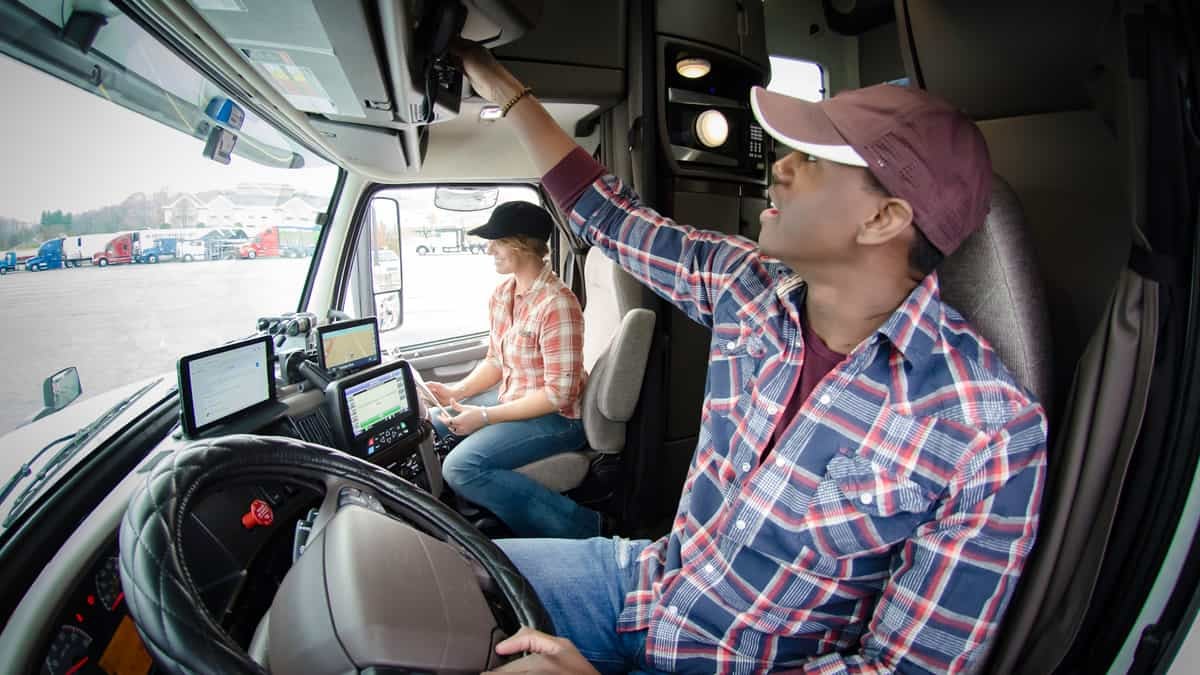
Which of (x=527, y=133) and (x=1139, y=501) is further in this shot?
(x=527, y=133)

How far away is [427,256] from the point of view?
3328mm

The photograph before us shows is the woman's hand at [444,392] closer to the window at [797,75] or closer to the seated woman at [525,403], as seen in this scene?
the seated woman at [525,403]

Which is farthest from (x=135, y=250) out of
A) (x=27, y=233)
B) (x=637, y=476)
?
(x=637, y=476)

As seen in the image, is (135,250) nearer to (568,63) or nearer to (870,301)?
(568,63)

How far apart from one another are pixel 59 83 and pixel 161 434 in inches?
29.7

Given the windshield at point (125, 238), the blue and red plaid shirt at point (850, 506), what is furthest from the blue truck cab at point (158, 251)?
the blue and red plaid shirt at point (850, 506)

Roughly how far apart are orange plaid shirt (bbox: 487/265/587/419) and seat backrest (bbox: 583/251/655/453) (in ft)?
0.33

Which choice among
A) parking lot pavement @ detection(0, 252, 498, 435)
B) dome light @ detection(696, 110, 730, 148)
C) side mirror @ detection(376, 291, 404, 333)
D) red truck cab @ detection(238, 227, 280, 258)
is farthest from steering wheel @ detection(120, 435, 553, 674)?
side mirror @ detection(376, 291, 404, 333)

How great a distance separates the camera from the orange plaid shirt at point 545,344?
242 cm

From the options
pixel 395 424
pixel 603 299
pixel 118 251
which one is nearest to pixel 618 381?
pixel 603 299

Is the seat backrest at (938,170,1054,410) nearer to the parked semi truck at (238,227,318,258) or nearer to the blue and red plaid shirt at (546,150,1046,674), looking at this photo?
the blue and red plaid shirt at (546,150,1046,674)

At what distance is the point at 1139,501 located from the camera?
0.79 meters

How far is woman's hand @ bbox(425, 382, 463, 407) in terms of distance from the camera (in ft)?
8.46

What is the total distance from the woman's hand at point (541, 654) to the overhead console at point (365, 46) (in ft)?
3.44
